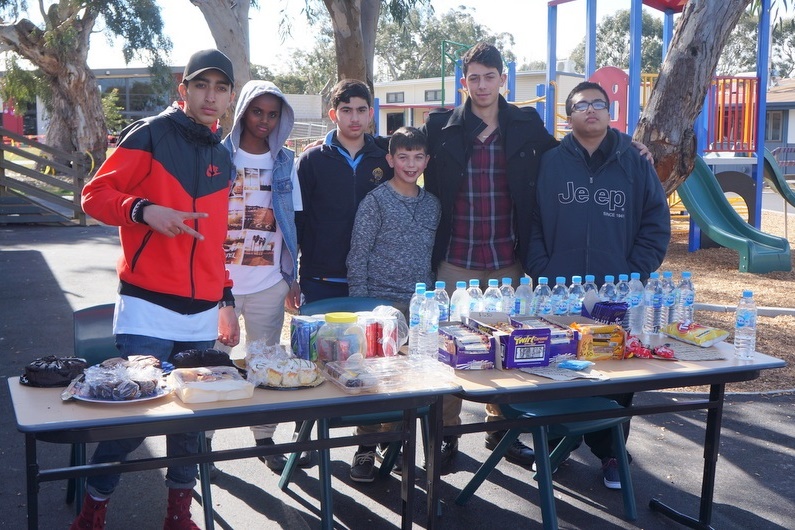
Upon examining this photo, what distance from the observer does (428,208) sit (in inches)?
183

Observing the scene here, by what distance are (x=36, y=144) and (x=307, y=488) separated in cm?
1463

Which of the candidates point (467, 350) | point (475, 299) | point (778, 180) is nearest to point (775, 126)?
point (778, 180)

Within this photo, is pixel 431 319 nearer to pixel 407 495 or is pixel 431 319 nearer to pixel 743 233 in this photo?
pixel 407 495

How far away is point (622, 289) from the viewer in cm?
423

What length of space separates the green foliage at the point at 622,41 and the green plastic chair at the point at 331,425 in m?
54.4

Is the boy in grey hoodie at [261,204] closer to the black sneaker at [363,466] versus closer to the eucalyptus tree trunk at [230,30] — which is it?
the black sneaker at [363,466]

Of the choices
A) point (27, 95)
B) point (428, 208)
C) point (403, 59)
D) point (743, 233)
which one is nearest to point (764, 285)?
point (743, 233)

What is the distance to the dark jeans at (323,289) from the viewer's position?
189 inches

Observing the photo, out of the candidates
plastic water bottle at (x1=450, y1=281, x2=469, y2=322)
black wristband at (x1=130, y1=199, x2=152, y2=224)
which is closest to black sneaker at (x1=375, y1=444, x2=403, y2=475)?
plastic water bottle at (x1=450, y1=281, x2=469, y2=322)

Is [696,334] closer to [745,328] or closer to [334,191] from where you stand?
[745,328]

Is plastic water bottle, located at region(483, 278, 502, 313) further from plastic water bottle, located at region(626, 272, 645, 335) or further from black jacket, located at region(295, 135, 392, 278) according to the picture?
black jacket, located at region(295, 135, 392, 278)

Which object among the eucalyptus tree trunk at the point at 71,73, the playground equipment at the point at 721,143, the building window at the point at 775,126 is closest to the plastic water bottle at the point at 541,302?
the playground equipment at the point at 721,143

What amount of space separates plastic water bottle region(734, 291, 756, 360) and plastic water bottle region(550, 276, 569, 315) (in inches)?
32.0

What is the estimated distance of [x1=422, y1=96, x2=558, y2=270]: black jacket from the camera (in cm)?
464
